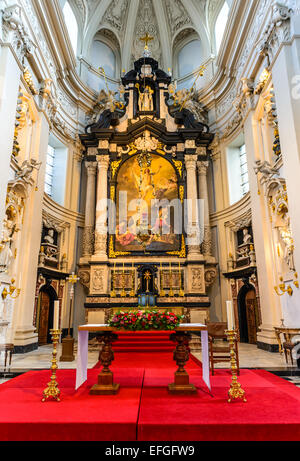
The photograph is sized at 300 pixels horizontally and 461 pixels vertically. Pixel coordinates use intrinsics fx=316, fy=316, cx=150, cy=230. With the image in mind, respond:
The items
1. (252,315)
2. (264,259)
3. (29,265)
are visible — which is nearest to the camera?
(264,259)

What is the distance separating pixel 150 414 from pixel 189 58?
62.5 feet

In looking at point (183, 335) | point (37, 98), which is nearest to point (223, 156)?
point (37, 98)

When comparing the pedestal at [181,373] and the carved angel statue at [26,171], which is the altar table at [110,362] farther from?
the carved angel statue at [26,171]

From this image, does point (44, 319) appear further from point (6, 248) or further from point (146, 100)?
point (146, 100)

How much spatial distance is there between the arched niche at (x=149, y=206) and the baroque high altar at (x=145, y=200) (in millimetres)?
45

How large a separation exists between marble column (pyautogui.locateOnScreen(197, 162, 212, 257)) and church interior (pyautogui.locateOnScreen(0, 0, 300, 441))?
65mm

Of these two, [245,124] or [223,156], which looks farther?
[223,156]

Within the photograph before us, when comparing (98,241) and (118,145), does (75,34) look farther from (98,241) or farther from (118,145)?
(98,241)

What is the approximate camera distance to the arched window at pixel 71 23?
49.9ft

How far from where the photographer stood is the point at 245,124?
39.1 ft

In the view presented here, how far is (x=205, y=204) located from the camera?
47.7 feet

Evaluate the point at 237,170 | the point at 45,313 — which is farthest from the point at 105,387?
the point at 237,170

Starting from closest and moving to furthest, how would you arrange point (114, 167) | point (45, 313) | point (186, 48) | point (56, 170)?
point (45, 313), point (56, 170), point (114, 167), point (186, 48)

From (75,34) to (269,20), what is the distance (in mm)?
10837
